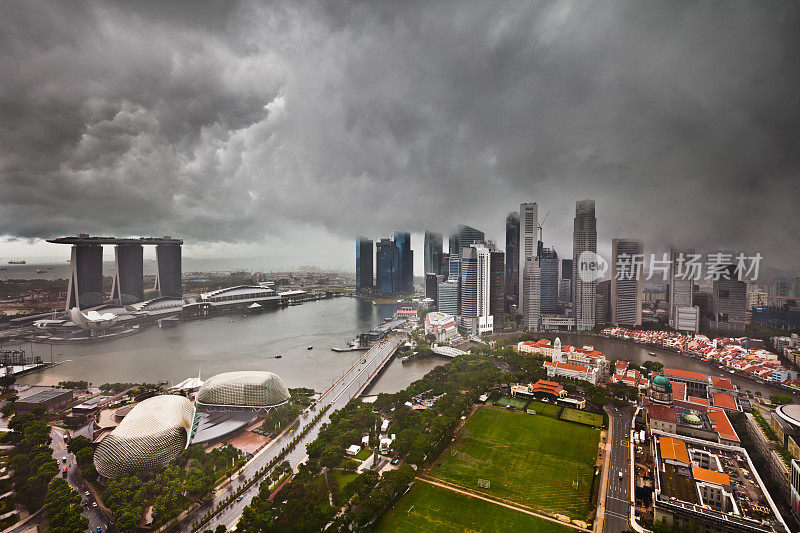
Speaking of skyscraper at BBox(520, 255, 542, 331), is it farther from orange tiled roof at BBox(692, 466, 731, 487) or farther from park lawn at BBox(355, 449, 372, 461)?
park lawn at BBox(355, 449, 372, 461)

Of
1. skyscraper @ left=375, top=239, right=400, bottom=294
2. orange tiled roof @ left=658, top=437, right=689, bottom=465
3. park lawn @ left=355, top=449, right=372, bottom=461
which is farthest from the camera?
skyscraper @ left=375, top=239, right=400, bottom=294

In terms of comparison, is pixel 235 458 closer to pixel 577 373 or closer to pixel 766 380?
pixel 577 373

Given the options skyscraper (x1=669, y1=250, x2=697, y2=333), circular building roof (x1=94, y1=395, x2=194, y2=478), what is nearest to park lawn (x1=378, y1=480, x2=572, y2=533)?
circular building roof (x1=94, y1=395, x2=194, y2=478)

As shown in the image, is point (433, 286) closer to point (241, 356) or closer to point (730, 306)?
point (241, 356)

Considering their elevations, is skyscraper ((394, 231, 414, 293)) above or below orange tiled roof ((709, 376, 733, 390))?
above

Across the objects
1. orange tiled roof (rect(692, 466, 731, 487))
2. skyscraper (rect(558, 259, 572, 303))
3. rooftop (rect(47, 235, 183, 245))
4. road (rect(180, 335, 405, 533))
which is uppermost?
rooftop (rect(47, 235, 183, 245))

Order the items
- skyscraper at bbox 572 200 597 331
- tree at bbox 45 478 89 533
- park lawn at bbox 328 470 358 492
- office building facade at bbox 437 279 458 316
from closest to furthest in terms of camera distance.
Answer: tree at bbox 45 478 89 533 < park lawn at bbox 328 470 358 492 < skyscraper at bbox 572 200 597 331 < office building facade at bbox 437 279 458 316

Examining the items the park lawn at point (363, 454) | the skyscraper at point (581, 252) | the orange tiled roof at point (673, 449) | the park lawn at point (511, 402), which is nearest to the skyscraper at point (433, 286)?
the skyscraper at point (581, 252)

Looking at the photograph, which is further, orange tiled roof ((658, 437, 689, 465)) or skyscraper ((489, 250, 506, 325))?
skyscraper ((489, 250, 506, 325))
